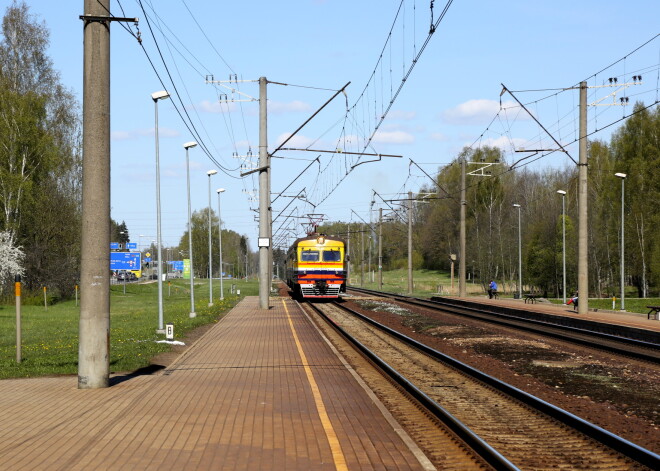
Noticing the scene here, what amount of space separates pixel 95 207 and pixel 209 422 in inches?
185

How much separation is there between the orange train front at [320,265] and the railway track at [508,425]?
27.2 metres

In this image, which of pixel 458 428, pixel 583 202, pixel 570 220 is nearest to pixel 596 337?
pixel 583 202

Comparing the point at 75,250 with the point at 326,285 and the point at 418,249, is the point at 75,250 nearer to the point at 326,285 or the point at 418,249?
the point at 326,285

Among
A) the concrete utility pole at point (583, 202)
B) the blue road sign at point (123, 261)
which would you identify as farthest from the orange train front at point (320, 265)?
the blue road sign at point (123, 261)

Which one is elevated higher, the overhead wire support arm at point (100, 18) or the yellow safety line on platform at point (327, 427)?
the overhead wire support arm at point (100, 18)

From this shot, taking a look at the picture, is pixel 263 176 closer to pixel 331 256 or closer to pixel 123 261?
pixel 331 256

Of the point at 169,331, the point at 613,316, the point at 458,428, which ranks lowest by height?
the point at 613,316

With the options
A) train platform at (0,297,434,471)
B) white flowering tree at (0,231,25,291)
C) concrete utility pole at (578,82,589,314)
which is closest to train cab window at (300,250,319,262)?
concrete utility pole at (578,82,589,314)

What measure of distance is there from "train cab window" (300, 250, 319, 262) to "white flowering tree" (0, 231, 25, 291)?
1873cm

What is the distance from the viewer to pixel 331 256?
145ft

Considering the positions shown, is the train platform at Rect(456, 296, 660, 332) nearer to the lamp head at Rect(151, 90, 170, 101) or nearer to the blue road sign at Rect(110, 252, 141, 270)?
the lamp head at Rect(151, 90, 170, 101)

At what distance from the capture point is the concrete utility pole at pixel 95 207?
41.7ft

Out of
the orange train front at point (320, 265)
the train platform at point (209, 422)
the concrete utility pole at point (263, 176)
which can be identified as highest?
the concrete utility pole at point (263, 176)

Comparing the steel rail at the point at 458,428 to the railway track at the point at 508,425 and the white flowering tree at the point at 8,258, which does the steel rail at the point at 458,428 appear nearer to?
the railway track at the point at 508,425
